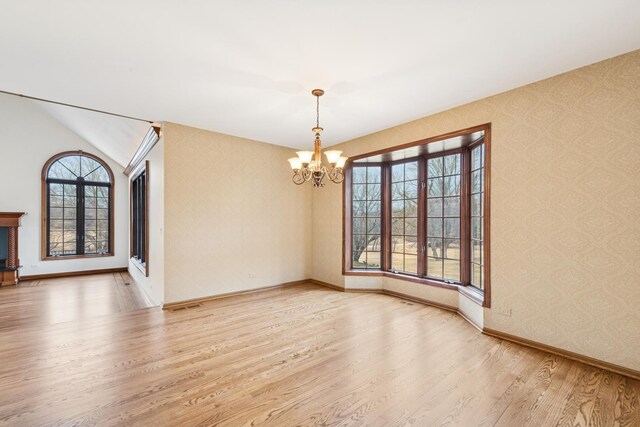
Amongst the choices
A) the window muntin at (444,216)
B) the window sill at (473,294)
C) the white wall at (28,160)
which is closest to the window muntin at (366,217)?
the window muntin at (444,216)

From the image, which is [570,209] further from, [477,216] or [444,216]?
[444,216]

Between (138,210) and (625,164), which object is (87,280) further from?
(625,164)

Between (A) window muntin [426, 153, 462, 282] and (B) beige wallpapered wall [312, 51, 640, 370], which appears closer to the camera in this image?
(B) beige wallpapered wall [312, 51, 640, 370]

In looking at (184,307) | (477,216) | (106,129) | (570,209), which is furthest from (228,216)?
(570,209)

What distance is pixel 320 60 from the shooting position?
253cm

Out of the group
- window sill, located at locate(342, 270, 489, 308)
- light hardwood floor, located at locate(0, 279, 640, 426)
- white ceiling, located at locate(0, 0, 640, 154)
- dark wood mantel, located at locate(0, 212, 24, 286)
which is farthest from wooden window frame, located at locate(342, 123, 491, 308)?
dark wood mantel, located at locate(0, 212, 24, 286)

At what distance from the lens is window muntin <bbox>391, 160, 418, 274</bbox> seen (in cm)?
468

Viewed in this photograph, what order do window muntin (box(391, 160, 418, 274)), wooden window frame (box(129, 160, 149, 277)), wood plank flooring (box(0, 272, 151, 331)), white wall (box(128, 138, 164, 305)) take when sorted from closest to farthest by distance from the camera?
wood plank flooring (box(0, 272, 151, 331)) → white wall (box(128, 138, 164, 305)) → window muntin (box(391, 160, 418, 274)) → wooden window frame (box(129, 160, 149, 277))

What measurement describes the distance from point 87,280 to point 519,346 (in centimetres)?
809

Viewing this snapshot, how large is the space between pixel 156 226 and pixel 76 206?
4.30 metres

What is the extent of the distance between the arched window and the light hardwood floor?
4.27 meters

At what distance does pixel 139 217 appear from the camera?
6.19 m

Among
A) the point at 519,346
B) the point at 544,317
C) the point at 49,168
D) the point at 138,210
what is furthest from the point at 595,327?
the point at 49,168

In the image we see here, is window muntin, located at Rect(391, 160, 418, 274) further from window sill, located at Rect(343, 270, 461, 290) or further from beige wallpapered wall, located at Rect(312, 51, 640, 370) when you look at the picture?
beige wallpapered wall, located at Rect(312, 51, 640, 370)
